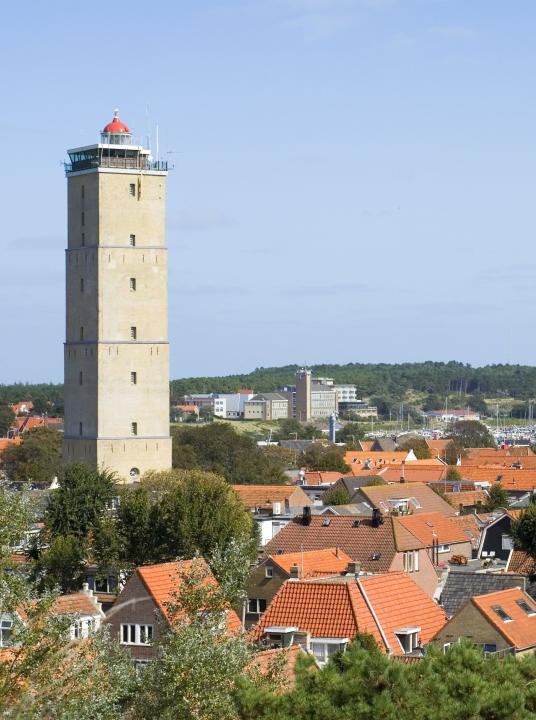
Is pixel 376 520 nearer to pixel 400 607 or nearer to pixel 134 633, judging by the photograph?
pixel 400 607

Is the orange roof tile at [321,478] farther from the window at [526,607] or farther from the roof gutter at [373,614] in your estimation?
the roof gutter at [373,614]

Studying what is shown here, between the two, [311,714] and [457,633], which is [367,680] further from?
[457,633]

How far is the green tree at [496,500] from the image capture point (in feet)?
297

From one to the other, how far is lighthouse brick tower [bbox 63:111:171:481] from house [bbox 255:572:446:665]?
46959 mm

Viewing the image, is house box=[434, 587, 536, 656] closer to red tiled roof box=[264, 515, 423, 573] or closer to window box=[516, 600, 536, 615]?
window box=[516, 600, 536, 615]

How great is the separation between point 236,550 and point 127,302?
54.4 m

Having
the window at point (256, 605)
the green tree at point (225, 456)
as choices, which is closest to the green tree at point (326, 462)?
the green tree at point (225, 456)

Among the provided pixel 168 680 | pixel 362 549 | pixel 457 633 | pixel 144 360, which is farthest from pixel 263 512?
pixel 168 680

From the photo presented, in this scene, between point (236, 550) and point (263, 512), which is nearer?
point (236, 550)

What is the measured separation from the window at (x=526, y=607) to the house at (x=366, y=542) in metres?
8.32

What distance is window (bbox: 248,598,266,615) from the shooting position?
51.1 metres

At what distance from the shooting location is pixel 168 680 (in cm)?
2858

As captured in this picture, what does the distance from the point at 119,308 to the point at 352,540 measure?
114 ft

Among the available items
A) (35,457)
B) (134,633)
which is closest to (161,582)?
(134,633)
